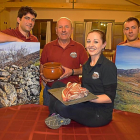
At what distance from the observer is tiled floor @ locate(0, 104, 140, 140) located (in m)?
1.00

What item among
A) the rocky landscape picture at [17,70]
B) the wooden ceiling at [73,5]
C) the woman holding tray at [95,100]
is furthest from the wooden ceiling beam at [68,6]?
the woman holding tray at [95,100]

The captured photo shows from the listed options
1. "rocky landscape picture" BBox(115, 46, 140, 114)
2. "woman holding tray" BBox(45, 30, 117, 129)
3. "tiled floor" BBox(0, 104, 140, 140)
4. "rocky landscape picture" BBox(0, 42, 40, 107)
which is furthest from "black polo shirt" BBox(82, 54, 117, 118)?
"rocky landscape picture" BBox(0, 42, 40, 107)

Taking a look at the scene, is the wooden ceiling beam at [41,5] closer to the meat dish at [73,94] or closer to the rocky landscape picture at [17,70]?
the rocky landscape picture at [17,70]

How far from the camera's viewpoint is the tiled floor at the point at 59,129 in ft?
3.27

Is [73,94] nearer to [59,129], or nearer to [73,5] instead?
[59,129]

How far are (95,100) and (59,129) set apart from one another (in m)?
0.30

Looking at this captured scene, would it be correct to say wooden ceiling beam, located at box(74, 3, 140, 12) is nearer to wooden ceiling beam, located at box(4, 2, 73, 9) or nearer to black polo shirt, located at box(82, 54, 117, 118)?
wooden ceiling beam, located at box(4, 2, 73, 9)

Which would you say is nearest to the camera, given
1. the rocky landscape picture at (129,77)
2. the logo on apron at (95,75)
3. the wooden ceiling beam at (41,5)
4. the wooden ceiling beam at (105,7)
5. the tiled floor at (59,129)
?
the tiled floor at (59,129)

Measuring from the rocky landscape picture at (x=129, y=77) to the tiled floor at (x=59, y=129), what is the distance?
252 mm

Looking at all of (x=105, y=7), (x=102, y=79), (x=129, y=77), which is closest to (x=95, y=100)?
(x=102, y=79)

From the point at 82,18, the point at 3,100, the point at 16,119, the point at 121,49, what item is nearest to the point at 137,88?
the point at 121,49

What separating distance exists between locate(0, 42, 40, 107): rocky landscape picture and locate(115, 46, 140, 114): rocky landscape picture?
788 millimetres

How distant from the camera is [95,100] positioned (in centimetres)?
108

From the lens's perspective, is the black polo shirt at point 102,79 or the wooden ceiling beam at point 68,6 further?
the wooden ceiling beam at point 68,6
